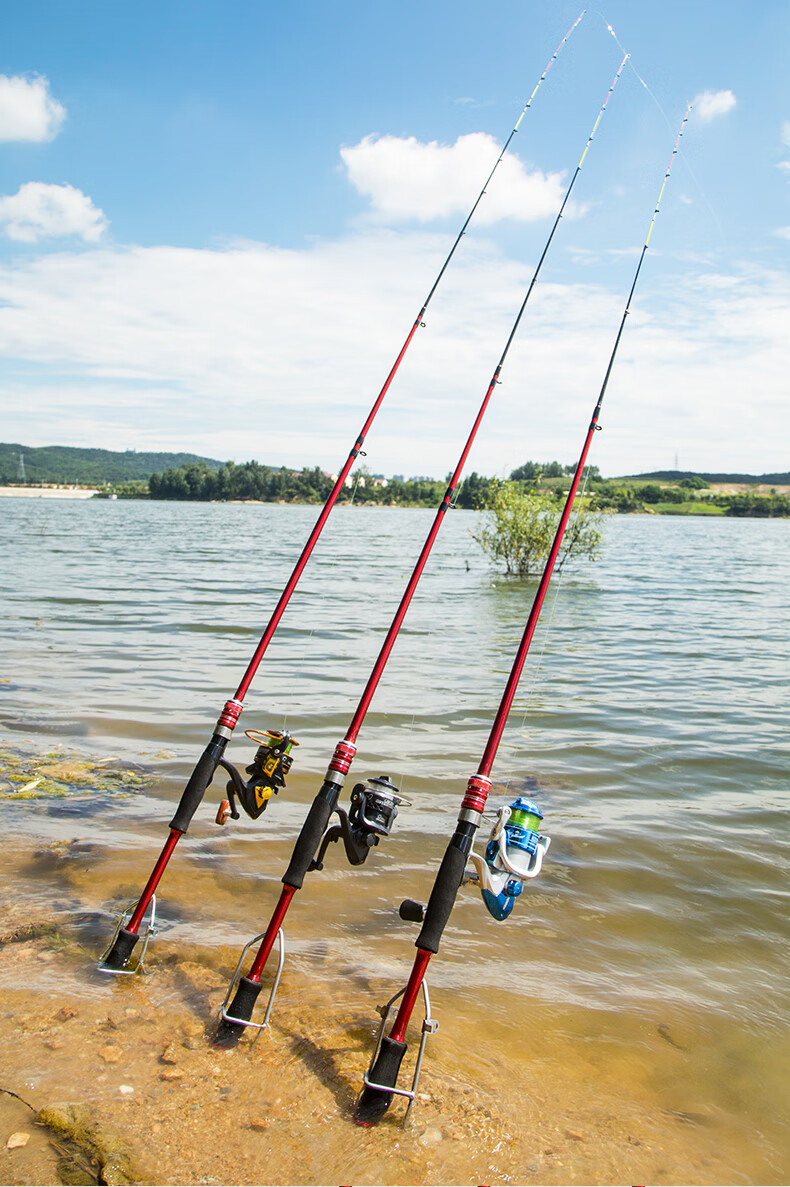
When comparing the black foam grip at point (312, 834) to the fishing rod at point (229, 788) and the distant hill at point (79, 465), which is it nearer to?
the fishing rod at point (229, 788)

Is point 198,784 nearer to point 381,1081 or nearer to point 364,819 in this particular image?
point 364,819

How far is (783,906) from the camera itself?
5441 millimetres

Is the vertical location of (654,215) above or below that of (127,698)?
above

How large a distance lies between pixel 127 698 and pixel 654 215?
7.12m

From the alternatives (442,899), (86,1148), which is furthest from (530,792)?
(86,1148)

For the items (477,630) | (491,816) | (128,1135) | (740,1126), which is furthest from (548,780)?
(477,630)

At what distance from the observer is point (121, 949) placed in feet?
12.2

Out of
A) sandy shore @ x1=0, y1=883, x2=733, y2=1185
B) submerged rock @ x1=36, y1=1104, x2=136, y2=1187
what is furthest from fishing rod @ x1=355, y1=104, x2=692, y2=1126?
submerged rock @ x1=36, y1=1104, x2=136, y2=1187

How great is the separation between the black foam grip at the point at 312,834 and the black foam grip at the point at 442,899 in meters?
0.50

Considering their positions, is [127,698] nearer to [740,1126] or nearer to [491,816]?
[491,816]

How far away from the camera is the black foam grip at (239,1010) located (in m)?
3.25

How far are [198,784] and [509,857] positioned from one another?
139 cm

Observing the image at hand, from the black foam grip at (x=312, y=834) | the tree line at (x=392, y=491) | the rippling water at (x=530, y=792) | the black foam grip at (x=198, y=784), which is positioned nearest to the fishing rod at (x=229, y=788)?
the black foam grip at (x=198, y=784)

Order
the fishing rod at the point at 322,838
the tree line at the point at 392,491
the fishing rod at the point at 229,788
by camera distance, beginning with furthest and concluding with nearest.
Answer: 1. the tree line at the point at 392,491
2. the fishing rod at the point at 229,788
3. the fishing rod at the point at 322,838
